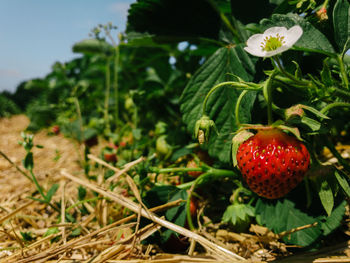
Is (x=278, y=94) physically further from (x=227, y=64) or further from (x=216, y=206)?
(x=216, y=206)

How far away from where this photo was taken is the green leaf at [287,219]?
0.79 metres

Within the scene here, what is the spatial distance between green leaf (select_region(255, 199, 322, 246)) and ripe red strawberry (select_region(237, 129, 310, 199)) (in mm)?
163

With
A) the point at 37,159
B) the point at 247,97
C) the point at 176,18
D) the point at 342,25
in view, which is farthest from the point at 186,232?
the point at 37,159

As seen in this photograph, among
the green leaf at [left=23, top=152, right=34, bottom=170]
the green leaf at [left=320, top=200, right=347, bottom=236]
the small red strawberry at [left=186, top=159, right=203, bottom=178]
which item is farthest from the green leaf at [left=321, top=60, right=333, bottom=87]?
the green leaf at [left=23, top=152, right=34, bottom=170]

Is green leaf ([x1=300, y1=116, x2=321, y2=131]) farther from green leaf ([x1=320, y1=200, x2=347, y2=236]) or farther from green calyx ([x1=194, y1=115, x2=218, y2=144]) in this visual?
green leaf ([x1=320, y1=200, x2=347, y2=236])

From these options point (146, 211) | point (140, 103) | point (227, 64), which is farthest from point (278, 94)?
point (140, 103)

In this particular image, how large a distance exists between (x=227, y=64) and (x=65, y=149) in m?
1.47

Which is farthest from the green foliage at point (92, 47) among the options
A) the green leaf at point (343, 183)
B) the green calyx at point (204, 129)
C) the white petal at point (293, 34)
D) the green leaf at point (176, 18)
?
the green leaf at point (343, 183)

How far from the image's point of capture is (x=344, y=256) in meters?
0.74

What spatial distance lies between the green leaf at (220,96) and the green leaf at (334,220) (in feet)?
1.03

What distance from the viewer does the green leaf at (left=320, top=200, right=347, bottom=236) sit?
790 millimetres

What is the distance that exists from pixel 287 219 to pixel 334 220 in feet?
0.39

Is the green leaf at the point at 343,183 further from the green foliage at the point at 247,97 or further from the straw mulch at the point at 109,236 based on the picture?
the straw mulch at the point at 109,236

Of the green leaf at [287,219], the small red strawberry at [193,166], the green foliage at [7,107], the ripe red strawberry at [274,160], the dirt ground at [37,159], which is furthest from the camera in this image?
the green foliage at [7,107]
